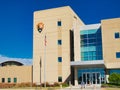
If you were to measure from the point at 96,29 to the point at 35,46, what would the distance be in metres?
15.1

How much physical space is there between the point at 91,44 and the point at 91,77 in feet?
25.6

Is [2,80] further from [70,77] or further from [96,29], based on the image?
[96,29]

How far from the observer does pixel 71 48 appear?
62.8 meters

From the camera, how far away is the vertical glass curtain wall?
198 ft

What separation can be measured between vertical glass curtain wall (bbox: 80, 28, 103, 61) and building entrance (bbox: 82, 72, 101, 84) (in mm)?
3993

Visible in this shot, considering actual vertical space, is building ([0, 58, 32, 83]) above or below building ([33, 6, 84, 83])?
below

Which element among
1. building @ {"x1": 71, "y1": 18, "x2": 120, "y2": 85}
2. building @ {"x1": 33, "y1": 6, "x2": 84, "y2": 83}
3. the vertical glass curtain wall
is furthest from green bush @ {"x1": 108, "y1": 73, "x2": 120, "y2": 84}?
building @ {"x1": 33, "y1": 6, "x2": 84, "y2": 83}

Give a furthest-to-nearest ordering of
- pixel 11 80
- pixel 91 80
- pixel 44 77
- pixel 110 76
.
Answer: pixel 11 80
pixel 44 77
pixel 91 80
pixel 110 76

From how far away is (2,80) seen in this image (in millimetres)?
70312

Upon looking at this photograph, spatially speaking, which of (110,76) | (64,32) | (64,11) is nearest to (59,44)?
(64,32)

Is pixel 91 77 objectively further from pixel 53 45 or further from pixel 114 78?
pixel 53 45

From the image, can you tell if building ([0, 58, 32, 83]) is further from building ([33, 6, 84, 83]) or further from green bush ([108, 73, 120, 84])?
green bush ([108, 73, 120, 84])

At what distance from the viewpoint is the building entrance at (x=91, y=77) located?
57344 millimetres

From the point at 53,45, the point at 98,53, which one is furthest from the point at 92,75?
the point at 53,45
